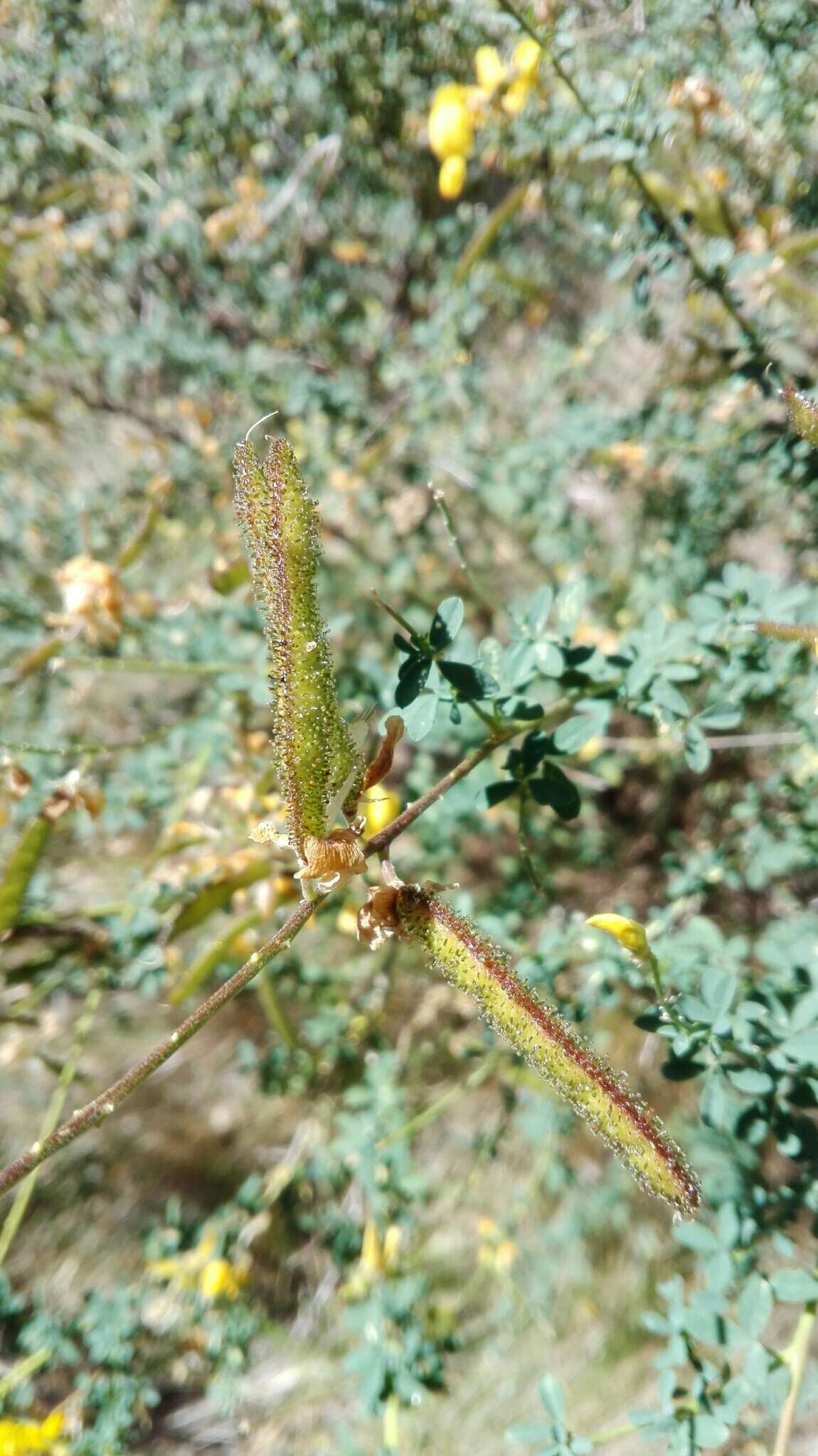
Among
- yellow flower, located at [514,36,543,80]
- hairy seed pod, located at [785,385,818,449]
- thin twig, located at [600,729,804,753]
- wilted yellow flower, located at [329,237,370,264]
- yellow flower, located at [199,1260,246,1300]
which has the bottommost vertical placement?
yellow flower, located at [199,1260,246,1300]

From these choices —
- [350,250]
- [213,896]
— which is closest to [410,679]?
[213,896]

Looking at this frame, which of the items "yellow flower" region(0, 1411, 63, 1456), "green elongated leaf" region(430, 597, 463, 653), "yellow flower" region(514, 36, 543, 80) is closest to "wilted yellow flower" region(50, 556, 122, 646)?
"green elongated leaf" region(430, 597, 463, 653)

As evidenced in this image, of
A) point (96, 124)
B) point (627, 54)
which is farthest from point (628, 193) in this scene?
point (96, 124)

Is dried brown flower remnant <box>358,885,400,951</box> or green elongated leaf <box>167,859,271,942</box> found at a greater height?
dried brown flower remnant <box>358,885,400,951</box>

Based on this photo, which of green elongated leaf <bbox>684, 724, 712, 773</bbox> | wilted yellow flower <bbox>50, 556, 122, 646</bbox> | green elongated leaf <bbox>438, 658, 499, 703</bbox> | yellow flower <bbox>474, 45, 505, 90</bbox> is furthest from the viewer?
yellow flower <bbox>474, 45, 505, 90</bbox>

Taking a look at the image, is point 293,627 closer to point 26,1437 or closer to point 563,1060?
point 563,1060

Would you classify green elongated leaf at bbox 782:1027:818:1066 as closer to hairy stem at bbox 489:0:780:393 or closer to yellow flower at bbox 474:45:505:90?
hairy stem at bbox 489:0:780:393

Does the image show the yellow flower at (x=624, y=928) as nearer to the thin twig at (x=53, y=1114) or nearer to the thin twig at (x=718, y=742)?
the thin twig at (x=718, y=742)
